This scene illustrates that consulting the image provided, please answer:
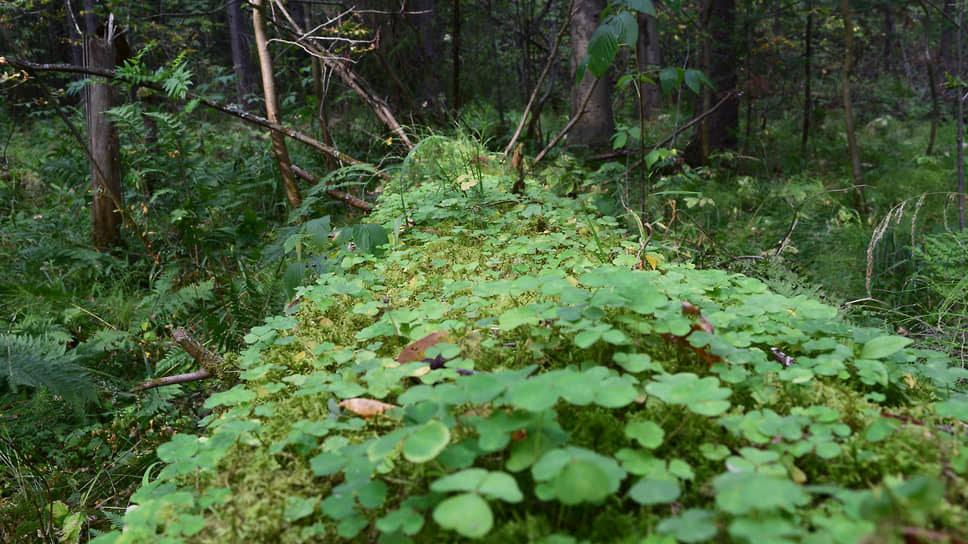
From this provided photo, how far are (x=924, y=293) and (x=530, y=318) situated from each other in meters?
4.10

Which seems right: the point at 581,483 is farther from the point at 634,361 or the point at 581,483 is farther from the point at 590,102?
the point at 590,102

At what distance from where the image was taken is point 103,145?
4.81 metres

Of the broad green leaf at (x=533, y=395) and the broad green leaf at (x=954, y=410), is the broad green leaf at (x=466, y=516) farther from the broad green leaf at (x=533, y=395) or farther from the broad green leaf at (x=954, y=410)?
the broad green leaf at (x=954, y=410)

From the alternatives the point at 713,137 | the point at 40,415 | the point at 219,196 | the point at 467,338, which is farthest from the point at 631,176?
the point at 40,415

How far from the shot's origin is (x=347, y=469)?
94 centimetres

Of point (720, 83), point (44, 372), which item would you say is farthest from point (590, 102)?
point (44, 372)

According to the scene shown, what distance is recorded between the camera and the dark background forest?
2.71 metres

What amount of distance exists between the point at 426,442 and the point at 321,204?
4524 millimetres

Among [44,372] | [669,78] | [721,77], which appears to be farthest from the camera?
[721,77]

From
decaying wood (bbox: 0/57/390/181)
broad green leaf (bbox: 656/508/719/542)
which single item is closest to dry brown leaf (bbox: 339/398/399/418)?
broad green leaf (bbox: 656/508/719/542)

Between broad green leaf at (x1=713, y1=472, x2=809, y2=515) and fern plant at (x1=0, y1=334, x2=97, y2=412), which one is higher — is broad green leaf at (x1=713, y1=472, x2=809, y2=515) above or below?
Result: above

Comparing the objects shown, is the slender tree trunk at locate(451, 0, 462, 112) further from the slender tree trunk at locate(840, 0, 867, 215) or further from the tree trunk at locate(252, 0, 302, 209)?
the slender tree trunk at locate(840, 0, 867, 215)

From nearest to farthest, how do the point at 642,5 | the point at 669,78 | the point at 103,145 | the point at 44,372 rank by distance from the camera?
the point at 642,5 < the point at 44,372 < the point at 669,78 < the point at 103,145

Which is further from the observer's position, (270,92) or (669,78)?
(270,92)
